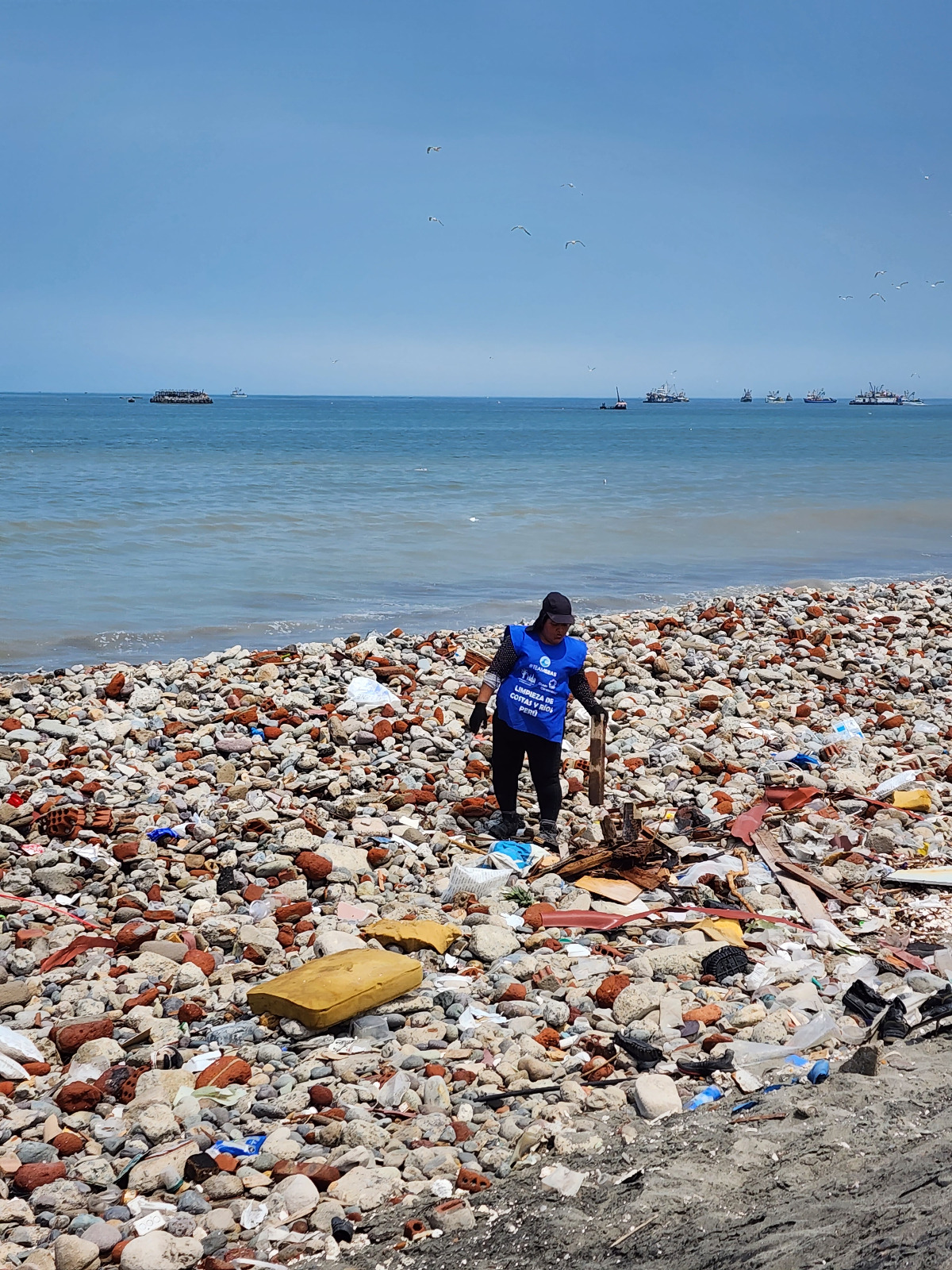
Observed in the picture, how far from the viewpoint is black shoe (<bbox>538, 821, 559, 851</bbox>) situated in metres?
6.47

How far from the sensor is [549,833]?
654cm

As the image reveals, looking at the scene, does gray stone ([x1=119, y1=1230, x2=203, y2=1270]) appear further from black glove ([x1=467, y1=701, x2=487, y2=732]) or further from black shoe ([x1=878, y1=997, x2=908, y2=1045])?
black glove ([x1=467, y1=701, x2=487, y2=732])

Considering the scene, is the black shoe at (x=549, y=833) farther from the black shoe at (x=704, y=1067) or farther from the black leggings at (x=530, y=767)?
the black shoe at (x=704, y=1067)

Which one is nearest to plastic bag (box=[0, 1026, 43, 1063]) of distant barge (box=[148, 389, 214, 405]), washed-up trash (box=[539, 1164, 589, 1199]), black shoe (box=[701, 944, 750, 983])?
washed-up trash (box=[539, 1164, 589, 1199])

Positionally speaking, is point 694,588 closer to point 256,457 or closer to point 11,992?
point 11,992

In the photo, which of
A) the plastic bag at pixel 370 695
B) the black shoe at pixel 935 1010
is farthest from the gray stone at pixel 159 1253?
the plastic bag at pixel 370 695

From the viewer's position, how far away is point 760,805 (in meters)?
6.79

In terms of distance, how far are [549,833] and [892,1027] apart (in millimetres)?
2590

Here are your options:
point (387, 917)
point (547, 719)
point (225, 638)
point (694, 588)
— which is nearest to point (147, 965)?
point (387, 917)

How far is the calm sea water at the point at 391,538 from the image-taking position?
1454cm

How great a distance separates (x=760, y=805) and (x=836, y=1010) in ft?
7.83

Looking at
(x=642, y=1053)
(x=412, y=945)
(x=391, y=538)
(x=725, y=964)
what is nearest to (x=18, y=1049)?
(x=412, y=945)

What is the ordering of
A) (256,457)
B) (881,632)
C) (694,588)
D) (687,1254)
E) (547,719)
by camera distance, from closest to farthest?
(687,1254), (547,719), (881,632), (694,588), (256,457)

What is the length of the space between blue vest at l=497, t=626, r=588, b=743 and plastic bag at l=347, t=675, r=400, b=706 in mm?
2346
